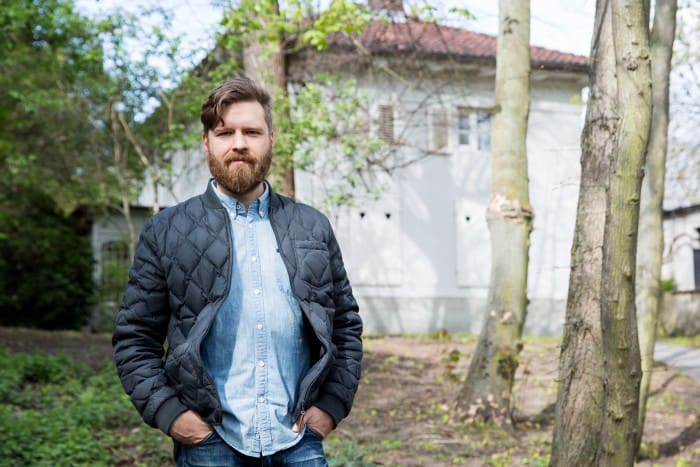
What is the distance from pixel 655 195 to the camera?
7406mm

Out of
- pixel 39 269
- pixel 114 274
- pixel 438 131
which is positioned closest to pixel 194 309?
pixel 438 131

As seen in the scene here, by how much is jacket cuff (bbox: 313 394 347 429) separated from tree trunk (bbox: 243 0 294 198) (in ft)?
23.2

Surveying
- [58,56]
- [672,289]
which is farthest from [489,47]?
[58,56]

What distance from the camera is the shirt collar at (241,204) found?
9.00 ft

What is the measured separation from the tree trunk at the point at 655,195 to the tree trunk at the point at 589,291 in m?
2.78

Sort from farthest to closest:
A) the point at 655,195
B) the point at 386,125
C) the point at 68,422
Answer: the point at 386,125, the point at 68,422, the point at 655,195

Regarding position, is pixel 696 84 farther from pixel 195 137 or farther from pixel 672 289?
pixel 672 289

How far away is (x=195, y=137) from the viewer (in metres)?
11.3

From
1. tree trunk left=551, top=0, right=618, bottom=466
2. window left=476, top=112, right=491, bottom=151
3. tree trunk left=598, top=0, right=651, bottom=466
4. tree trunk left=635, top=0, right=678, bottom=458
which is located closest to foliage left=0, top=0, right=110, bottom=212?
tree trunk left=635, top=0, right=678, bottom=458

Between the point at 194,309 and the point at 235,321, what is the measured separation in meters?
0.13

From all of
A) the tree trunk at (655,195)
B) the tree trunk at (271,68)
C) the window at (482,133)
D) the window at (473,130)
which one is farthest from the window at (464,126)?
the tree trunk at (655,195)

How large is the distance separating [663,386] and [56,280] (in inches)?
551

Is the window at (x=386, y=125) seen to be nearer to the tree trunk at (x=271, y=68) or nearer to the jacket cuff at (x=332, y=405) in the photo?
the tree trunk at (x=271, y=68)

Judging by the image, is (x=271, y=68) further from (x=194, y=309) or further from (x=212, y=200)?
(x=194, y=309)
